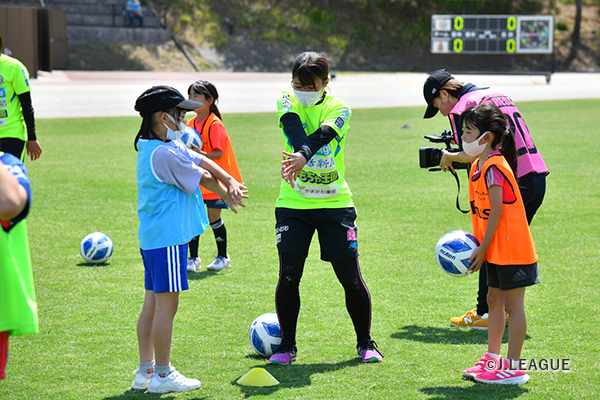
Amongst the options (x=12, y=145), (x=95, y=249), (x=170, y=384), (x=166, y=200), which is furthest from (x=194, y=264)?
(x=166, y=200)

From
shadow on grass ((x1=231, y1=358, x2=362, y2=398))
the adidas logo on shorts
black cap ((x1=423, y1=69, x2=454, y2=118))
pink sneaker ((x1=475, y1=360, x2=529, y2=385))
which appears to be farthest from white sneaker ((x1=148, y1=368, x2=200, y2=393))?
black cap ((x1=423, y1=69, x2=454, y2=118))

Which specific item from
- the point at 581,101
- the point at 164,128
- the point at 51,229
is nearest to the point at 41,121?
the point at 51,229

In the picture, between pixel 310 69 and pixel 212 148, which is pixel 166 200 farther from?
pixel 212 148

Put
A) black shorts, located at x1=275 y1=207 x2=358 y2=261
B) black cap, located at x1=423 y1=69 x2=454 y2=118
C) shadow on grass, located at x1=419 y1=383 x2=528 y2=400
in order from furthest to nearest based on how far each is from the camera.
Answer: black cap, located at x1=423 y1=69 x2=454 y2=118 → black shorts, located at x1=275 y1=207 x2=358 y2=261 → shadow on grass, located at x1=419 y1=383 x2=528 y2=400

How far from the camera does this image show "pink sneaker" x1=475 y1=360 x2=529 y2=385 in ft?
12.7

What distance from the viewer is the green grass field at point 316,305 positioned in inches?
155

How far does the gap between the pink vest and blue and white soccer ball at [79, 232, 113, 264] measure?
3871 mm

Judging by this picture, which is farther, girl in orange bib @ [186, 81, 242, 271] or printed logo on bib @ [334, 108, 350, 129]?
girl in orange bib @ [186, 81, 242, 271]

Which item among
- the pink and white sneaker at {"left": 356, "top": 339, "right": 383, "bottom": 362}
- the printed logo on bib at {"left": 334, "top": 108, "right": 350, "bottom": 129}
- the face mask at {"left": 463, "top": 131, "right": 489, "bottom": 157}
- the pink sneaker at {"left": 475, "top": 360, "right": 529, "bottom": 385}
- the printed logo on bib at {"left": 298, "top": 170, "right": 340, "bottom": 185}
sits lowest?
the pink and white sneaker at {"left": 356, "top": 339, "right": 383, "bottom": 362}

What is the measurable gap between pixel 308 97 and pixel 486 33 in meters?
40.6

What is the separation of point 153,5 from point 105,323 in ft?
156

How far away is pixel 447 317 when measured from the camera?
518 centimetres

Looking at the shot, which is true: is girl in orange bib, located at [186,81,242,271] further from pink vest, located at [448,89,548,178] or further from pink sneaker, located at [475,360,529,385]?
pink sneaker, located at [475,360,529,385]

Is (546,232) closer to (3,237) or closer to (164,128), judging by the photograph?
(164,128)
